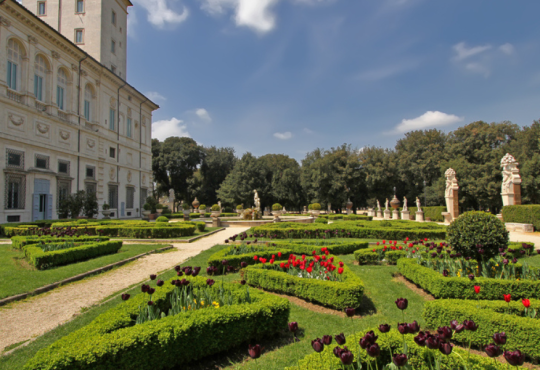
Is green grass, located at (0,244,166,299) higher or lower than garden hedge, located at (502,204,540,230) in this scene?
lower

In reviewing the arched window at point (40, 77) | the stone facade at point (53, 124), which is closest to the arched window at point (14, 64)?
the stone facade at point (53, 124)

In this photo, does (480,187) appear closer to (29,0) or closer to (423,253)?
(423,253)

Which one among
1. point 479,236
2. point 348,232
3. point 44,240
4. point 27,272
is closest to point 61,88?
point 44,240

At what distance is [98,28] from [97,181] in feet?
54.7

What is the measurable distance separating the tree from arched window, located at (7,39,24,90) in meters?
28.5

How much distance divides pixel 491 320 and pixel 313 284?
99.6 inches

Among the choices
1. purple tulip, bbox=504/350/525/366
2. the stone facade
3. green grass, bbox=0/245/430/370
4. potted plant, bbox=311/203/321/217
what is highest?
Answer: the stone facade

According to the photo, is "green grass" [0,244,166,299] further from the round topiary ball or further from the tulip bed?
the round topiary ball

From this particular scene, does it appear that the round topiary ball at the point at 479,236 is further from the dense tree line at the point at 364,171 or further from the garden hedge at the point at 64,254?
the dense tree line at the point at 364,171

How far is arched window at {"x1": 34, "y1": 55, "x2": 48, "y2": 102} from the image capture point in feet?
73.1

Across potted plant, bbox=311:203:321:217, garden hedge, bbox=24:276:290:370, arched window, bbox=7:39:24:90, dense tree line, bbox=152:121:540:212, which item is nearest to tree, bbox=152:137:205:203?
dense tree line, bbox=152:121:540:212

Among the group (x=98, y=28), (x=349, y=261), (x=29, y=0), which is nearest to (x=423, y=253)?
(x=349, y=261)

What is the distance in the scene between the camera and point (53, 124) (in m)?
23.1

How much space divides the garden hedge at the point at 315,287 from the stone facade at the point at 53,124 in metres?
21.1
